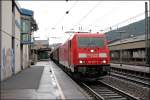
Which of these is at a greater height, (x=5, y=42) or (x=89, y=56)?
(x=5, y=42)

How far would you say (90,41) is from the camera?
21.1 metres

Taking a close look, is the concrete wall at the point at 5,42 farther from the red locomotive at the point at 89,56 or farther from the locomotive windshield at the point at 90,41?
the locomotive windshield at the point at 90,41

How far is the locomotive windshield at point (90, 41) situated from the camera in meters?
21.0

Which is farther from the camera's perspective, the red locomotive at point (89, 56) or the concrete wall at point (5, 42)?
the red locomotive at point (89, 56)

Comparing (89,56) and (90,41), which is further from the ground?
(90,41)

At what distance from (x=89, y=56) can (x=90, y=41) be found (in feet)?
3.50

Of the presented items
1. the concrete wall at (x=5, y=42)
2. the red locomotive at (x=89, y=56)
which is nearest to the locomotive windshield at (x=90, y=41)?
the red locomotive at (x=89, y=56)

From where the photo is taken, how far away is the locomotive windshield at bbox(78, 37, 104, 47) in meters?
21.0

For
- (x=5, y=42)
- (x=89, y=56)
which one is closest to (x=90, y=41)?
(x=89, y=56)

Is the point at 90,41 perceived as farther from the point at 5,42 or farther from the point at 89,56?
the point at 5,42

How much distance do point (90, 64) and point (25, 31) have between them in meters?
17.6

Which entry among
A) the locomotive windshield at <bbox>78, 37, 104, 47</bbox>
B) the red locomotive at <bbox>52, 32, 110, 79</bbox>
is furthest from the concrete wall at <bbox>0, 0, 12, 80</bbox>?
the locomotive windshield at <bbox>78, 37, 104, 47</bbox>

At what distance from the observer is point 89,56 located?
20.5 meters

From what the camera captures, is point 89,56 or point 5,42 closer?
point 89,56
